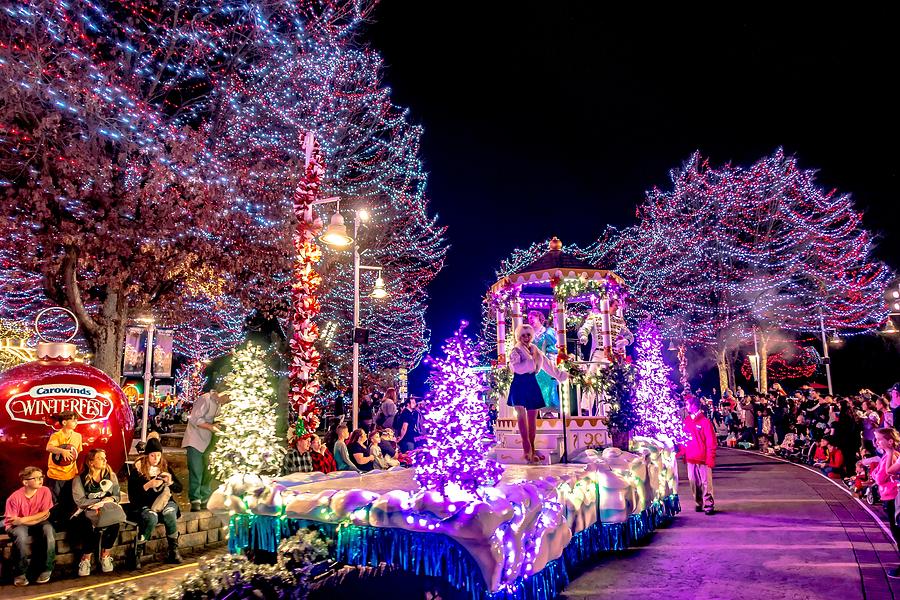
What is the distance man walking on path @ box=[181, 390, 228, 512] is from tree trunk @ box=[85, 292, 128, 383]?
3.19m

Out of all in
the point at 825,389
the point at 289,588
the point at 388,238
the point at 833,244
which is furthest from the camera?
the point at 833,244

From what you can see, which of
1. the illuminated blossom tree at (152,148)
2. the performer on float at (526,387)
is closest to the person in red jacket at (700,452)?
the performer on float at (526,387)

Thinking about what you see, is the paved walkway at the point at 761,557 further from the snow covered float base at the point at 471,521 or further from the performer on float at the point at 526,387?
the performer on float at the point at 526,387

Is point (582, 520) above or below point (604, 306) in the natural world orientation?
below

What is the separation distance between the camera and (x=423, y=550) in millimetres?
4879

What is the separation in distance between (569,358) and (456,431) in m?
5.83

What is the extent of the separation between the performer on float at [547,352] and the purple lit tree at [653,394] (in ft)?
4.38

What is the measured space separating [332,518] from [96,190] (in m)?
6.49

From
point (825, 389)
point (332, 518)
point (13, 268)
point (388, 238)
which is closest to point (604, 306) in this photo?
point (332, 518)

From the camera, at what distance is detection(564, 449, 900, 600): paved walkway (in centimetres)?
546

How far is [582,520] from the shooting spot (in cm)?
618

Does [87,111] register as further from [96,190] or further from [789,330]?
[789,330]

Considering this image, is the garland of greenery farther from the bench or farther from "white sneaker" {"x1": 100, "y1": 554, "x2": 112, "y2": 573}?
"white sneaker" {"x1": 100, "y1": 554, "x2": 112, "y2": 573}

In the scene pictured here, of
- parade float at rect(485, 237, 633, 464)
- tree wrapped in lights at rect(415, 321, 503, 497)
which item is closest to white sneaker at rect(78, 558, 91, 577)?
tree wrapped in lights at rect(415, 321, 503, 497)
